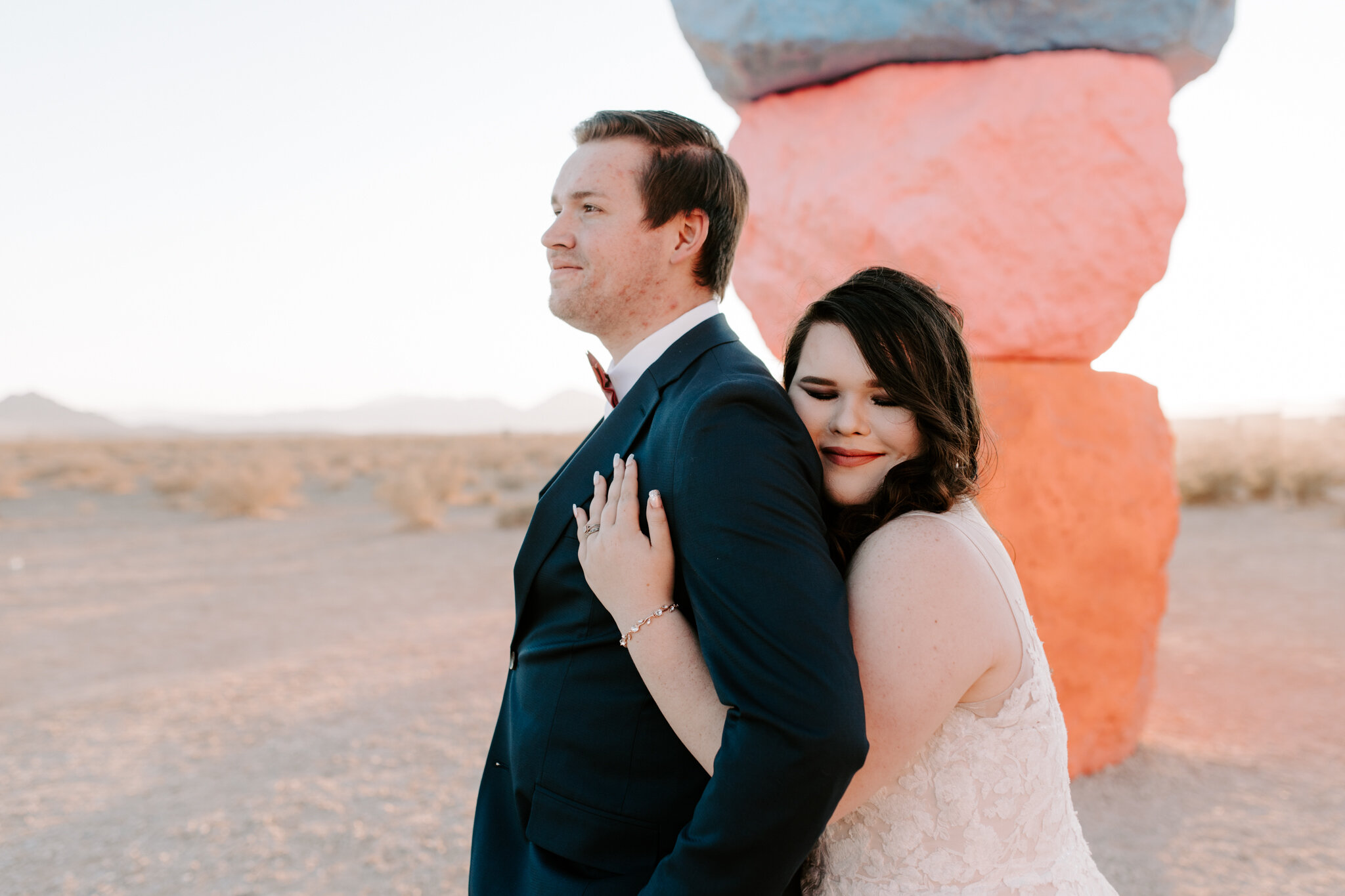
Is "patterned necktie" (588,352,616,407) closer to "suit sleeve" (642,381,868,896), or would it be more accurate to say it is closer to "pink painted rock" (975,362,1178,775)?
"suit sleeve" (642,381,868,896)

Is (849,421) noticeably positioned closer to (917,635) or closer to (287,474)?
(917,635)

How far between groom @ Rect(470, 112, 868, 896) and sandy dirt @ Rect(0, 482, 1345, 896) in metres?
2.51

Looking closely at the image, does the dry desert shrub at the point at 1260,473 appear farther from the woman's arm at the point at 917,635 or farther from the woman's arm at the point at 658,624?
the woman's arm at the point at 658,624

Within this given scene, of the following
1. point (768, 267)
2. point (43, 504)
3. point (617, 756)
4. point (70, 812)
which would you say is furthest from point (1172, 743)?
point (43, 504)

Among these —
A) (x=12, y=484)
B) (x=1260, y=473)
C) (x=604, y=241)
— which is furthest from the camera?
(x=12, y=484)

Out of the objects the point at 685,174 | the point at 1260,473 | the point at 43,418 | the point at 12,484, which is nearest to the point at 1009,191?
the point at 685,174

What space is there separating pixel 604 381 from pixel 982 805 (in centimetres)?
93

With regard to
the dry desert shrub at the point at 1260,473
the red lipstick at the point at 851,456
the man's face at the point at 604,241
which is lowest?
the dry desert shrub at the point at 1260,473

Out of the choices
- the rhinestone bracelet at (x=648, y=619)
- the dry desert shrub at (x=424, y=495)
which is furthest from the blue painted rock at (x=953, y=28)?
the dry desert shrub at (x=424, y=495)

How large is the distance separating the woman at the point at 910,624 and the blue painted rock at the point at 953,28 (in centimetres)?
244

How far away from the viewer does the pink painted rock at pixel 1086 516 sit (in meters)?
3.61

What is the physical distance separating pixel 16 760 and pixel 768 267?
463 cm

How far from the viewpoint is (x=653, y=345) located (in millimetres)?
1485

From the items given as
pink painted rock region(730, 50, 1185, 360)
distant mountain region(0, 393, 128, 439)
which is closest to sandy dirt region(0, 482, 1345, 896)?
pink painted rock region(730, 50, 1185, 360)
